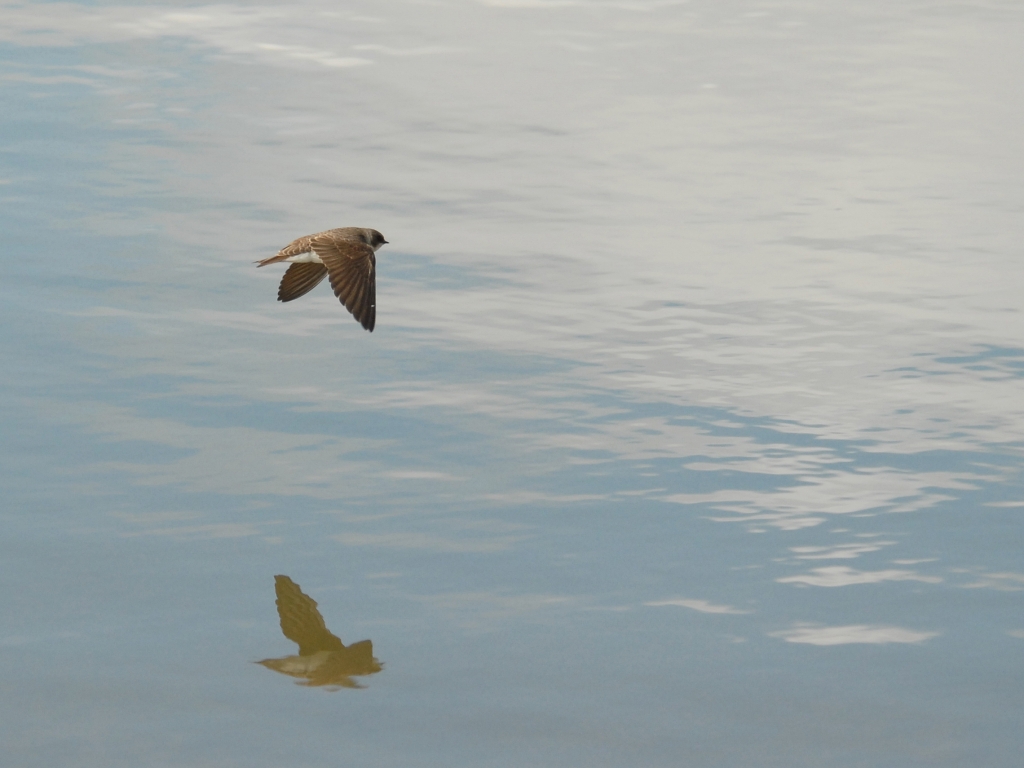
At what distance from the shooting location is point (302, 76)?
17.2 m

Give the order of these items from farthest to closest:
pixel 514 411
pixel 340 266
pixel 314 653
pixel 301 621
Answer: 1. pixel 340 266
2. pixel 514 411
3. pixel 301 621
4. pixel 314 653

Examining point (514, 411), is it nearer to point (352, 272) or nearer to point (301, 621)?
point (352, 272)

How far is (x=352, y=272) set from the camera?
10141 mm

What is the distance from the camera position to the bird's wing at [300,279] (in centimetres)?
1071

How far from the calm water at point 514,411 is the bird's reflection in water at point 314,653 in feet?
0.08

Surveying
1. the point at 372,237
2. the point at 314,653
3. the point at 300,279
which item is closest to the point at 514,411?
the point at 372,237

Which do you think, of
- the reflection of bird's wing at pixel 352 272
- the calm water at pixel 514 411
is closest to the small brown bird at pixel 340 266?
the reflection of bird's wing at pixel 352 272

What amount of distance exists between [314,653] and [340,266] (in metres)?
3.51

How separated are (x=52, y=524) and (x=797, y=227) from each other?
284 inches

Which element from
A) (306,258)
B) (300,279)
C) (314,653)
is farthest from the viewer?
(300,279)

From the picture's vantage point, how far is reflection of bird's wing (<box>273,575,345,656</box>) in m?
7.38

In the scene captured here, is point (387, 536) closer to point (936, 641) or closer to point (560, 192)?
point (936, 641)

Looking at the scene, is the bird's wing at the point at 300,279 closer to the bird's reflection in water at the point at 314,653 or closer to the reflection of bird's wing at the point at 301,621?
the reflection of bird's wing at the point at 301,621

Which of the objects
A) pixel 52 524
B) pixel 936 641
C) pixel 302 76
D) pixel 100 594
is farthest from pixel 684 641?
pixel 302 76
